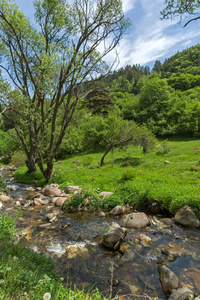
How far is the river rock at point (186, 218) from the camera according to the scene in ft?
24.3

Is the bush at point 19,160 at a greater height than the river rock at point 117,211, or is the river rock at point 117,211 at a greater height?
the bush at point 19,160

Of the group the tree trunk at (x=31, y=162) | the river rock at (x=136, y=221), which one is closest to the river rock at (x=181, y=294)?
the river rock at (x=136, y=221)

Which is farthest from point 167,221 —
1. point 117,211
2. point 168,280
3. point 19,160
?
point 19,160

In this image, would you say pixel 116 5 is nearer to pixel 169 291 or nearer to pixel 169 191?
pixel 169 191

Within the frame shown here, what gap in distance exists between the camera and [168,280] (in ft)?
14.6

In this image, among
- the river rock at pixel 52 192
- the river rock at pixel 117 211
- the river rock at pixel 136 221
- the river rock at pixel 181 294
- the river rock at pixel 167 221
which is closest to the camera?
the river rock at pixel 181 294

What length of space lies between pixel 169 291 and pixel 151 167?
12653mm

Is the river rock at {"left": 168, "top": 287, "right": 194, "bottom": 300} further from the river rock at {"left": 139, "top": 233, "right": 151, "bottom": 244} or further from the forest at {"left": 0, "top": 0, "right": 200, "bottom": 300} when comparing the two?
the river rock at {"left": 139, "top": 233, "right": 151, "bottom": 244}

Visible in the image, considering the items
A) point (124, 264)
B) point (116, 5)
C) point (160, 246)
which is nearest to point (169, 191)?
point (160, 246)

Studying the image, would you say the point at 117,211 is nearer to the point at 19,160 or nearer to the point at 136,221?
the point at 136,221

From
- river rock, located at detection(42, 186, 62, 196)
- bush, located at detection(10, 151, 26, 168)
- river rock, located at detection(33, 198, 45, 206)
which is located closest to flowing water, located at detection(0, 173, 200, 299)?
river rock, located at detection(33, 198, 45, 206)

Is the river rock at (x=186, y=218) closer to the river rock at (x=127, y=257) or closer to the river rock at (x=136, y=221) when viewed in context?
the river rock at (x=136, y=221)

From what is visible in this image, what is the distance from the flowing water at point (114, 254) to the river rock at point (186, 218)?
0.94 ft

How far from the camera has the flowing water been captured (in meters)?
4.60
